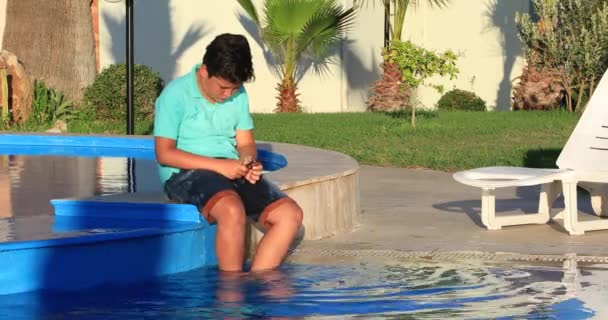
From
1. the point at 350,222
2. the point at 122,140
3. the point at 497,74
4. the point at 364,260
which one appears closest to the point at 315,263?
the point at 364,260

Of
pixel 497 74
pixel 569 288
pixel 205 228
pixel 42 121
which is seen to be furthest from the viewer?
pixel 497 74

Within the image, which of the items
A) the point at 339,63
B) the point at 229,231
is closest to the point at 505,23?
the point at 339,63

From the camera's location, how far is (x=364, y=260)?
7180mm

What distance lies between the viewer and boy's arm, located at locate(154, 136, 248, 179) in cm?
673

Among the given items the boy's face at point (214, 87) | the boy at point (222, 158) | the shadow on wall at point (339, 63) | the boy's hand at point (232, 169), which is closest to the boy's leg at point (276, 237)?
the boy at point (222, 158)

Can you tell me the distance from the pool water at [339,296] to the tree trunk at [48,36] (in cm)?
1253

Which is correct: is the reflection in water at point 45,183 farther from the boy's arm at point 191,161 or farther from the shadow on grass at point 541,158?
the shadow on grass at point 541,158

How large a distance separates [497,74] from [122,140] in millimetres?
12539

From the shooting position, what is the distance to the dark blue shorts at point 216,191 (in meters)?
6.67

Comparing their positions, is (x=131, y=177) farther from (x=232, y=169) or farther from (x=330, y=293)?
(x=330, y=293)

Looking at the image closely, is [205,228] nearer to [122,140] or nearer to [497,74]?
[122,140]

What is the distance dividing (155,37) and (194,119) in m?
16.0

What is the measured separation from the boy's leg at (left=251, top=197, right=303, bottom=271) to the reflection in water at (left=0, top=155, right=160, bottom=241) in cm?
106

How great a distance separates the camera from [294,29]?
20.9 meters
